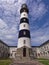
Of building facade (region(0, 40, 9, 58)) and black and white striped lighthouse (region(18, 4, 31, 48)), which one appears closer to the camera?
black and white striped lighthouse (region(18, 4, 31, 48))

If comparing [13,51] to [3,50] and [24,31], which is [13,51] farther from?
[24,31]

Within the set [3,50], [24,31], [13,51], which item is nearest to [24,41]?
[24,31]

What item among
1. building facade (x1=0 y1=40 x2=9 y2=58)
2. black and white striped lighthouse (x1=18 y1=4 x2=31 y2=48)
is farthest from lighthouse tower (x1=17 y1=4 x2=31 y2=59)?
building facade (x1=0 y1=40 x2=9 y2=58)

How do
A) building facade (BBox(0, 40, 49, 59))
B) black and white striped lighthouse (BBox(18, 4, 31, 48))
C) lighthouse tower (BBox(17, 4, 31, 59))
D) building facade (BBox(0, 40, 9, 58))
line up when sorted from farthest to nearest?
1. building facade (BBox(0, 40, 49, 59))
2. building facade (BBox(0, 40, 9, 58))
3. black and white striped lighthouse (BBox(18, 4, 31, 48))
4. lighthouse tower (BBox(17, 4, 31, 59))

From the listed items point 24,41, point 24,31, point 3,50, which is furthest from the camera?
point 3,50

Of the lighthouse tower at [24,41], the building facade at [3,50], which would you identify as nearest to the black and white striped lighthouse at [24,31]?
the lighthouse tower at [24,41]

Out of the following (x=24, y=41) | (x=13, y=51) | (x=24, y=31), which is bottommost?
(x=13, y=51)

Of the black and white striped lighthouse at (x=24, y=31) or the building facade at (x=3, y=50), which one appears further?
the building facade at (x=3, y=50)

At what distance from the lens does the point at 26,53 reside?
39.9 m

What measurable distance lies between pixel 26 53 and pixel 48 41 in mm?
17582

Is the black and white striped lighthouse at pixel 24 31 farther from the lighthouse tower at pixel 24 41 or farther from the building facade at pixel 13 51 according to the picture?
the building facade at pixel 13 51

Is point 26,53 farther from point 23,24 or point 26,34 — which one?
point 23,24

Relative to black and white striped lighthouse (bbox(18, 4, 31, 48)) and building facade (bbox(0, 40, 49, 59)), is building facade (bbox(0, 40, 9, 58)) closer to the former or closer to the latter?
building facade (bbox(0, 40, 49, 59))

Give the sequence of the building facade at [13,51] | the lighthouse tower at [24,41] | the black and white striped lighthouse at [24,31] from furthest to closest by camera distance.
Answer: the building facade at [13,51]
the black and white striped lighthouse at [24,31]
the lighthouse tower at [24,41]
